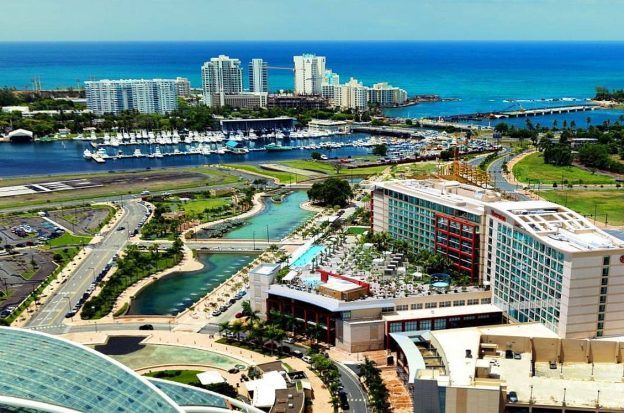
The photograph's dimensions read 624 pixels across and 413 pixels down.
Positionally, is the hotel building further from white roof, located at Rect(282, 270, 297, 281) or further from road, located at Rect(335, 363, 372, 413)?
white roof, located at Rect(282, 270, 297, 281)

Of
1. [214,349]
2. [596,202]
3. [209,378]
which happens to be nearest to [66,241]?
[214,349]

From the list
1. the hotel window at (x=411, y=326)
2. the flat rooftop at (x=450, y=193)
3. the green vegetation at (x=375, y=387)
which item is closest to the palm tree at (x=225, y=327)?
the green vegetation at (x=375, y=387)

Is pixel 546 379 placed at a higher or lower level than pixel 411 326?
higher

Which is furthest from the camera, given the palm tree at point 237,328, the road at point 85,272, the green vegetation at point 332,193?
the green vegetation at point 332,193

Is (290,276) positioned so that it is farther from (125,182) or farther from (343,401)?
(125,182)

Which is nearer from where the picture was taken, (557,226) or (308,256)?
(557,226)

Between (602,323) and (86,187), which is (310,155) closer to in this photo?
(86,187)

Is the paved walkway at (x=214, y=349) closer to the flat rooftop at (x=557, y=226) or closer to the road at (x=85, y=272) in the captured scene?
the road at (x=85, y=272)
